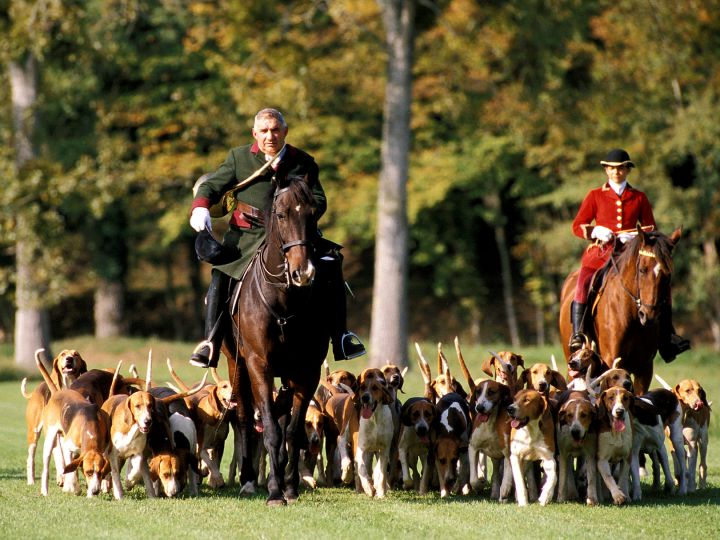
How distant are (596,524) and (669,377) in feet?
44.7

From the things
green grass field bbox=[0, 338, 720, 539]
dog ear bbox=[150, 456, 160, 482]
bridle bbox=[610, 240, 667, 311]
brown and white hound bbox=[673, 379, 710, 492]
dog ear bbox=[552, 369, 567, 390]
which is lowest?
green grass field bbox=[0, 338, 720, 539]

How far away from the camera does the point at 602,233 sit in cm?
1267

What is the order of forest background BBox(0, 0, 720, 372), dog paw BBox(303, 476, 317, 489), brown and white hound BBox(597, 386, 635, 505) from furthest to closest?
forest background BBox(0, 0, 720, 372) → dog paw BBox(303, 476, 317, 489) → brown and white hound BBox(597, 386, 635, 505)

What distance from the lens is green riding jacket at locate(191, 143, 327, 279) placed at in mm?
10000

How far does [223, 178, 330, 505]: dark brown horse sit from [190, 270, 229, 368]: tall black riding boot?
0.16 m

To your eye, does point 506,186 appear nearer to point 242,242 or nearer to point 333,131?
point 333,131

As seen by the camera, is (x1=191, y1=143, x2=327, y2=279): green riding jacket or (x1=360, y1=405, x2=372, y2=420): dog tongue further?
(x1=360, y1=405, x2=372, y2=420): dog tongue

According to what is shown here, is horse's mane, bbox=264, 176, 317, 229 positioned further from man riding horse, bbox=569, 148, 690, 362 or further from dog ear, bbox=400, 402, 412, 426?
man riding horse, bbox=569, 148, 690, 362

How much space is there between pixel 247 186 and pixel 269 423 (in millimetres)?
1836

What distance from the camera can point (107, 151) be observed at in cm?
2809

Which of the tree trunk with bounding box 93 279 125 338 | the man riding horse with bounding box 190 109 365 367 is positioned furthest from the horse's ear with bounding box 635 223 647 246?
the tree trunk with bounding box 93 279 125 338

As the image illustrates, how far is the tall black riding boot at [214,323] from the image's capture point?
1023 centimetres

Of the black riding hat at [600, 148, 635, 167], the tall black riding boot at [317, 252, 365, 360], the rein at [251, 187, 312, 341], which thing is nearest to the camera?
the rein at [251, 187, 312, 341]

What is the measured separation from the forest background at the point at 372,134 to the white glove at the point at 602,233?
1141cm
